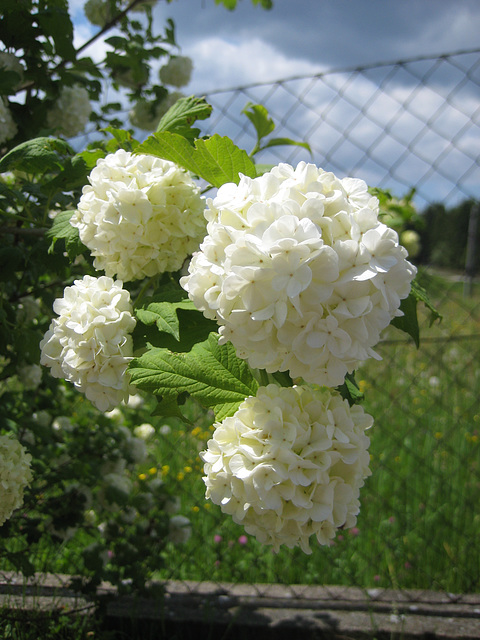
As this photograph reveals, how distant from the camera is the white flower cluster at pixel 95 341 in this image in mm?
946

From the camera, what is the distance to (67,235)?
3.87 ft

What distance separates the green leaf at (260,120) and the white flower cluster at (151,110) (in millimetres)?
1043

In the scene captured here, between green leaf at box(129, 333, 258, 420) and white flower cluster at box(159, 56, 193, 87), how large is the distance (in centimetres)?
184

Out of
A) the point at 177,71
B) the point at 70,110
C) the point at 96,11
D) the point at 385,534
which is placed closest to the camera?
the point at 70,110

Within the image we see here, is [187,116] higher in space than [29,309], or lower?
higher

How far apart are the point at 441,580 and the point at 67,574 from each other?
1563 mm

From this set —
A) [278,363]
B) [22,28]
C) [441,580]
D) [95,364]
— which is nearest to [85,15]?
[22,28]

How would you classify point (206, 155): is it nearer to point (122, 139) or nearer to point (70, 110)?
point (122, 139)

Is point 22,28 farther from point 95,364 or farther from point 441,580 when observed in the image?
point 441,580

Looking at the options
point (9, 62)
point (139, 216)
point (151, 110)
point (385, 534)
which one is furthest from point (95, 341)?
point (385, 534)

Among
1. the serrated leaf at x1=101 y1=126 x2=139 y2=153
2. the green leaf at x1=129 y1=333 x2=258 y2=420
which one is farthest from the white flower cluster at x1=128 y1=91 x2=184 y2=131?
the green leaf at x1=129 y1=333 x2=258 y2=420

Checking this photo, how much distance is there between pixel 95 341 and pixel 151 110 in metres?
1.61

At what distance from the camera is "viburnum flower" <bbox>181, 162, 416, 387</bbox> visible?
2.40 feet

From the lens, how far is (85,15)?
2.30 m
